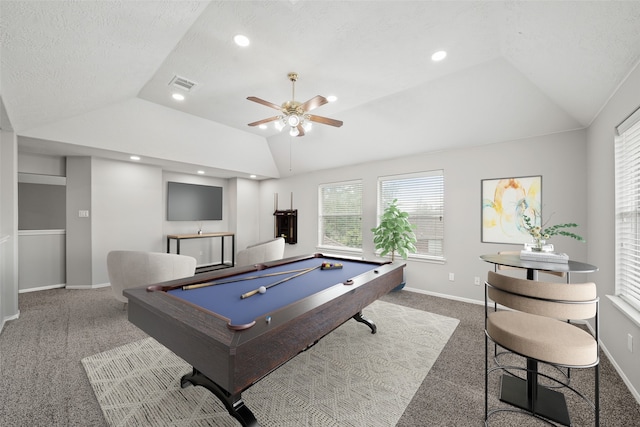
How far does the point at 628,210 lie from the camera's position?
7.39ft

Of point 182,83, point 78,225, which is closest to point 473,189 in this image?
point 182,83

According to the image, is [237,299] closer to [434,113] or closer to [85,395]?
[85,395]

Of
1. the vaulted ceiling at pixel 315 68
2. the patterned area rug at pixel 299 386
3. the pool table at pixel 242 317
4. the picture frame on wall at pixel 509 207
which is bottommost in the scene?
the patterned area rug at pixel 299 386

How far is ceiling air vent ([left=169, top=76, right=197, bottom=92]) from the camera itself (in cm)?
317

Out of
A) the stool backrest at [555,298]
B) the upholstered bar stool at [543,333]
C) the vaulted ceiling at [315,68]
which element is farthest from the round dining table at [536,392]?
the vaulted ceiling at [315,68]

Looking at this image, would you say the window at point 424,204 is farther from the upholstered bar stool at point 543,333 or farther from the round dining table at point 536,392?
the upholstered bar stool at point 543,333

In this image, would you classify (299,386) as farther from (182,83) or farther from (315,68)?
(182,83)

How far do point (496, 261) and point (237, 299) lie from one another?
2.10 metres

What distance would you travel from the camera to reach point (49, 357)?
2.36 metres

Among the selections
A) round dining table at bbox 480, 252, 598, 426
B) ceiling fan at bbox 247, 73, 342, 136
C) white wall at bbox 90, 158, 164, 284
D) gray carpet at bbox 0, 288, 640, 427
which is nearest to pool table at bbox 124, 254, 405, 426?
gray carpet at bbox 0, 288, 640, 427

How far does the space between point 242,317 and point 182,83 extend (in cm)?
319

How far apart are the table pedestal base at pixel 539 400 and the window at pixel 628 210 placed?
1000mm

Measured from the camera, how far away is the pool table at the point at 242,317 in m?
1.08

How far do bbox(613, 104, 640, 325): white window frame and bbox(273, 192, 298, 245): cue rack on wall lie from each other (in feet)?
17.5
